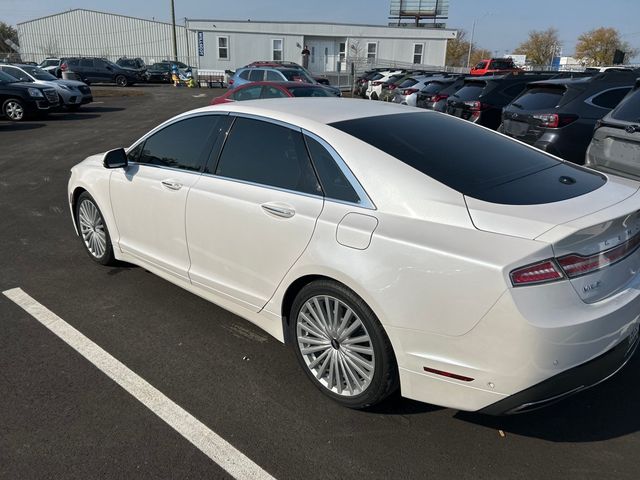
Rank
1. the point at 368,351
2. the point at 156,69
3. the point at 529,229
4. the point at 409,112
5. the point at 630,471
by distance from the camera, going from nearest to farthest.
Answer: the point at 529,229
the point at 630,471
the point at 368,351
the point at 409,112
the point at 156,69

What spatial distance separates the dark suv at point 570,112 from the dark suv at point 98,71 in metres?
32.2

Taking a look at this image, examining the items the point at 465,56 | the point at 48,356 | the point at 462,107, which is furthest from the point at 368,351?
the point at 465,56

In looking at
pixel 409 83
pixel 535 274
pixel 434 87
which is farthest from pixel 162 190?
pixel 409 83

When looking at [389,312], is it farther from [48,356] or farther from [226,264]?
[48,356]

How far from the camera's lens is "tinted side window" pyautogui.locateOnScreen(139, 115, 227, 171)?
3.59m

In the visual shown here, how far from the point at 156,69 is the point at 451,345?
4148cm

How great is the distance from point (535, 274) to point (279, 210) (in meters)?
1.42

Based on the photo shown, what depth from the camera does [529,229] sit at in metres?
2.18

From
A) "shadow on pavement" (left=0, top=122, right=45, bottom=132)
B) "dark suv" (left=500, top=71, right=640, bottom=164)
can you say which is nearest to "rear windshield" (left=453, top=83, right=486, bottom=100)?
"dark suv" (left=500, top=71, right=640, bottom=164)

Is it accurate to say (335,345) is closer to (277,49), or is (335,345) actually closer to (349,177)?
(349,177)

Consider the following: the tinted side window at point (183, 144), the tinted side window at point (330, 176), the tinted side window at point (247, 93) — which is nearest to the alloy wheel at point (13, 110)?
the tinted side window at point (247, 93)

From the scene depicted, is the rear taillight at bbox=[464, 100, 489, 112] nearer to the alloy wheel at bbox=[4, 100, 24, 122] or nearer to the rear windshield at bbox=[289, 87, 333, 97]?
the rear windshield at bbox=[289, 87, 333, 97]

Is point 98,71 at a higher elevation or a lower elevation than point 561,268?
lower

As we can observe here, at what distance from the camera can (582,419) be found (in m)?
2.74
